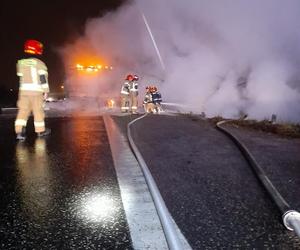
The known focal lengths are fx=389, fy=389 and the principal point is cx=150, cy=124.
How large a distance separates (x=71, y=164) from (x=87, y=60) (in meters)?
20.1

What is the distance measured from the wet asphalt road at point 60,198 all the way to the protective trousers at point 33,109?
1.07 metres

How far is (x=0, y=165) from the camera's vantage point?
4.87 m

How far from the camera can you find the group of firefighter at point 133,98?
14812 mm

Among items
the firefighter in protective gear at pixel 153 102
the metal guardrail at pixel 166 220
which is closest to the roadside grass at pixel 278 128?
the metal guardrail at pixel 166 220

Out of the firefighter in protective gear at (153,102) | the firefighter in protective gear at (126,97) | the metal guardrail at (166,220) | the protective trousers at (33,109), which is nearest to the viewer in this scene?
the metal guardrail at (166,220)

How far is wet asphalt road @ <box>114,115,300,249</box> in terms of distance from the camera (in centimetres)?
265

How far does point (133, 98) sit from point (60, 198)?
11599mm

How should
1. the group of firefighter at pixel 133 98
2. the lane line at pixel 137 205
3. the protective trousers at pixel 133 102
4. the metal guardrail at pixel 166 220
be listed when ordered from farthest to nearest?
1. the group of firefighter at pixel 133 98
2. the protective trousers at pixel 133 102
3. the lane line at pixel 137 205
4. the metal guardrail at pixel 166 220

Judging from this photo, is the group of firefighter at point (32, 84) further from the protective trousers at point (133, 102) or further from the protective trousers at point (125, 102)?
the protective trousers at point (125, 102)

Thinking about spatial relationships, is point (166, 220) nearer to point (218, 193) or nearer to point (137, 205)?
point (137, 205)

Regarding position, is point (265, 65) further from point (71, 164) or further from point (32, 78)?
point (71, 164)

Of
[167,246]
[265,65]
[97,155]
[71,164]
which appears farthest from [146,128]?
[265,65]

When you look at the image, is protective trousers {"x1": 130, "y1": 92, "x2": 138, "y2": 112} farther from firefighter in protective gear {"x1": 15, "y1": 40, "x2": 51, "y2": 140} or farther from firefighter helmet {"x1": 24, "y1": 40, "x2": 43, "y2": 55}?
firefighter helmet {"x1": 24, "y1": 40, "x2": 43, "y2": 55}

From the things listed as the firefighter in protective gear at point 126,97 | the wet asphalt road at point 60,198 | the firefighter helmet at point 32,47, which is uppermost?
the firefighter helmet at point 32,47
